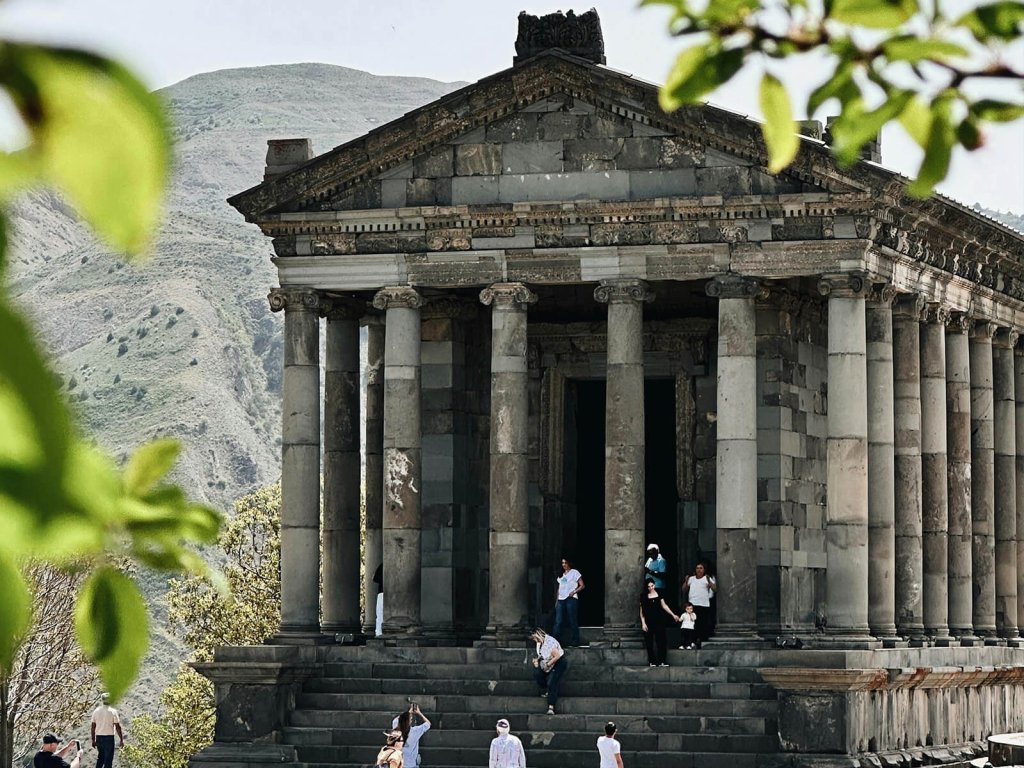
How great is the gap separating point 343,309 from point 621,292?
18.8 ft

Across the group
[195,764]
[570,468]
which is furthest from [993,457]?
[195,764]

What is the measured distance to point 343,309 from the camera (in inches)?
1495

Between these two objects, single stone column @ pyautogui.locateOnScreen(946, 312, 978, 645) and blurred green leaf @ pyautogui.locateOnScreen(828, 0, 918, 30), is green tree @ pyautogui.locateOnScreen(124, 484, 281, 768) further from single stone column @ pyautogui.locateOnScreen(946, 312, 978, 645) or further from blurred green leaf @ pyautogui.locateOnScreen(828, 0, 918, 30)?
blurred green leaf @ pyautogui.locateOnScreen(828, 0, 918, 30)

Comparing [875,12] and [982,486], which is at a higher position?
[982,486]

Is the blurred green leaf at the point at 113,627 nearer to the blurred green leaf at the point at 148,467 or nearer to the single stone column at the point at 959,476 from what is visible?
the blurred green leaf at the point at 148,467

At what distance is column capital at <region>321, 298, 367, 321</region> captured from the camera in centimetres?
3778

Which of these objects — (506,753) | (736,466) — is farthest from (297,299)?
(506,753)

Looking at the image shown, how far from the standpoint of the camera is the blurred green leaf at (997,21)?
283 centimetres

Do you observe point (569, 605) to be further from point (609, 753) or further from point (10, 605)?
point (10, 605)

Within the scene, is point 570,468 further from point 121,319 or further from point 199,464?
point 121,319

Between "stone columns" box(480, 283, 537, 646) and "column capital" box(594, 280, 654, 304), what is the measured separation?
128 centimetres

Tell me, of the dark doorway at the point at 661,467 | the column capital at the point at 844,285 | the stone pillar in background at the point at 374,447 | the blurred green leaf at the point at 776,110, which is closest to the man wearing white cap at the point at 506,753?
the column capital at the point at 844,285

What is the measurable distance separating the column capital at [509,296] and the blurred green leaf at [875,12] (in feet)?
107

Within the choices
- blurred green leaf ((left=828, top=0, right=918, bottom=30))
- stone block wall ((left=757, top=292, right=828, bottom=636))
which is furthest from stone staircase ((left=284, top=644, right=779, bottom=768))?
blurred green leaf ((left=828, top=0, right=918, bottom=30))
